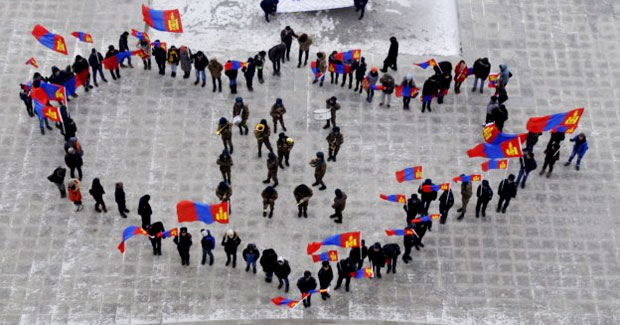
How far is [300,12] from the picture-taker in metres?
35.3

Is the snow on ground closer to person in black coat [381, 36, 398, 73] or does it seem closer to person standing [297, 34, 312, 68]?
person in black coat [381, 36, 398, 73]

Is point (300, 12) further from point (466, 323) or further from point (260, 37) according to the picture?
point (466, 323)

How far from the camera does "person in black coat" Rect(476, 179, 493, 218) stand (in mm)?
28688

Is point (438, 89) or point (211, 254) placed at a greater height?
point (438, 89)

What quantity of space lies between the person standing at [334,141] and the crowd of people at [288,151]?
32 mm

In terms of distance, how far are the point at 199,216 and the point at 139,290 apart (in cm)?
254

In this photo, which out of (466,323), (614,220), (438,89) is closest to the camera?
(466,323)

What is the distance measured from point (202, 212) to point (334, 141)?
4728 millimetres

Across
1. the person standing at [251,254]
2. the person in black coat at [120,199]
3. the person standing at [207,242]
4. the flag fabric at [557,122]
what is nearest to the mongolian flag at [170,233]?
the person standing at [207,242]

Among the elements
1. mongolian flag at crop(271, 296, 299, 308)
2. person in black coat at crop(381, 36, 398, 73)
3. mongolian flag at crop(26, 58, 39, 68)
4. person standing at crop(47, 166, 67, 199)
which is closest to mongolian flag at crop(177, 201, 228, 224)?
mongolian flag at crop(271, 296, 299, 308)

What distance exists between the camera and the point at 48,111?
29.8 m

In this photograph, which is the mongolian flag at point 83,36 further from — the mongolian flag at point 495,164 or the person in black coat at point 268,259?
the mongolian flag at point 495,164

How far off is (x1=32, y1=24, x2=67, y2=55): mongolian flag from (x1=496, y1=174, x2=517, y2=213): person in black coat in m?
13.4

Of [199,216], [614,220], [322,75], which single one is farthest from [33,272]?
[614,220]
